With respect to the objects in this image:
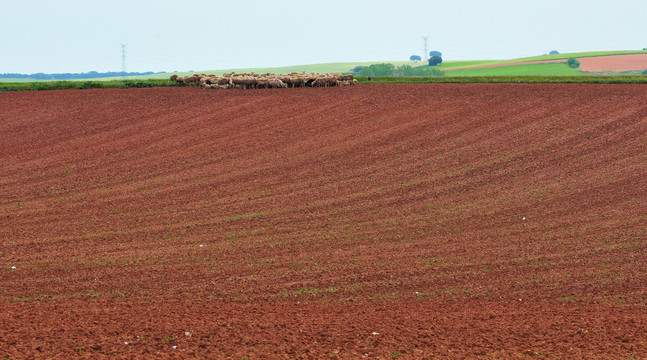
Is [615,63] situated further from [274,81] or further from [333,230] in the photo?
Answer: [333,230]

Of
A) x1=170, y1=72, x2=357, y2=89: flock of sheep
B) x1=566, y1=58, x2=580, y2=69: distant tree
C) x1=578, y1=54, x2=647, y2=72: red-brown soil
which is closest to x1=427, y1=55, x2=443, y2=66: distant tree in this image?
x1=578, y1=54, x2=647, y2=72: red-brown soil

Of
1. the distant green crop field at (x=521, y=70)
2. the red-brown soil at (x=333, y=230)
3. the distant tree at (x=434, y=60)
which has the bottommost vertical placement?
the red-brown soil at (x=333, y=230)

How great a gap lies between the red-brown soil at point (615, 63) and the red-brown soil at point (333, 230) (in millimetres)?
57713

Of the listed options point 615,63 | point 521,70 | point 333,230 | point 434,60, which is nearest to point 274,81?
point 333,230

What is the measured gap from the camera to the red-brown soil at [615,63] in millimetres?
89562

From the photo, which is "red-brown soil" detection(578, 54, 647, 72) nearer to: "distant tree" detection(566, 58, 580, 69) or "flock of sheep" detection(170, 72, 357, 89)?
"distant tree" detection(566, 58, 580, 69)

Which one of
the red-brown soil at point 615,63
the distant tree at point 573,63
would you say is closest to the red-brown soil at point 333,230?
the red-brown soil at point 615,63

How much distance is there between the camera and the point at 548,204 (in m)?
21.6

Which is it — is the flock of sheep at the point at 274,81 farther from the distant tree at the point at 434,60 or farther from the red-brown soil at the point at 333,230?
the distant tree at the point at 434,60

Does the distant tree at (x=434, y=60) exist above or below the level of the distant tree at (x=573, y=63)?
above

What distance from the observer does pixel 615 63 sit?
96.1 metres

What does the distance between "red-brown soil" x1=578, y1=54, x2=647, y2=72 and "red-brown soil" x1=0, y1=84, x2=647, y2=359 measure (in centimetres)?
5771

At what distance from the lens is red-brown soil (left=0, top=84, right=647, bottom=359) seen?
11922 mm

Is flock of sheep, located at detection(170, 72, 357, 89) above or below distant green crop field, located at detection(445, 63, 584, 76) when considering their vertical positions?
below
